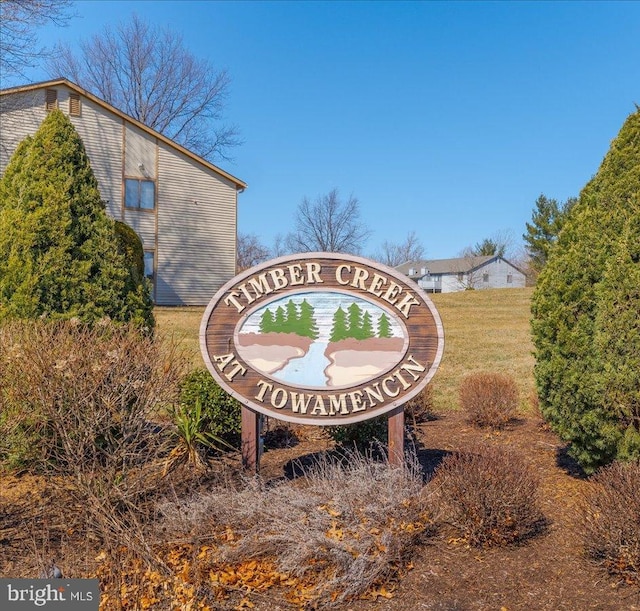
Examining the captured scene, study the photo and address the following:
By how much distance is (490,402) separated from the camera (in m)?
7.29

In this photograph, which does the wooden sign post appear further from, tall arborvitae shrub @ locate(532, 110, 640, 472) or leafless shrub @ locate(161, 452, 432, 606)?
tall arborvitae shrub @ locate(532, 110, 640, 472)

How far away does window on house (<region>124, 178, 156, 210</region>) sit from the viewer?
23250 millimetres

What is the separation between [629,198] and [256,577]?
395 centimetres

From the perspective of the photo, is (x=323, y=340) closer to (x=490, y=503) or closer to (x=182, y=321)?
(x=490, y=503)

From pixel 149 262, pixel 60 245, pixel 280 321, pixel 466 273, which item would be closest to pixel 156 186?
pixel 149 262

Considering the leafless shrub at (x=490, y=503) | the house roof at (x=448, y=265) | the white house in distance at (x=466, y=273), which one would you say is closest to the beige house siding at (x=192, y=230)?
the leafless shrub at (x=490, y=503)

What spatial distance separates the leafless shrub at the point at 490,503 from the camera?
392cm

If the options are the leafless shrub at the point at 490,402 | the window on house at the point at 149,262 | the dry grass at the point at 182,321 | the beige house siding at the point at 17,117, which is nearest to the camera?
the leafless shrub at the point at 490,402

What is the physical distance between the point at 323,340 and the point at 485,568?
2078 mm

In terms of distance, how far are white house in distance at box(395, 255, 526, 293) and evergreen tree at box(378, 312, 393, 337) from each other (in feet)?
178

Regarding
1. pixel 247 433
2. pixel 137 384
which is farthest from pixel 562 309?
pixel 137 384

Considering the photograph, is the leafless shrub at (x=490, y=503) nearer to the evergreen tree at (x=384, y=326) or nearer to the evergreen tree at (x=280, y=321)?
the evergreen tree at (x=384, y=326)

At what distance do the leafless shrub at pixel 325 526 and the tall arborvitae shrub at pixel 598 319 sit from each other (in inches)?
57.4

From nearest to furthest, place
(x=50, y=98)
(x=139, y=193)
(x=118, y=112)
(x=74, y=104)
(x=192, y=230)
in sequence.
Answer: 1. (x=50, y=98)
2. (x=74, y=104)
3. (x=118, y=112)
4. (x=139, y=193)
5. (x=192, y=230)
